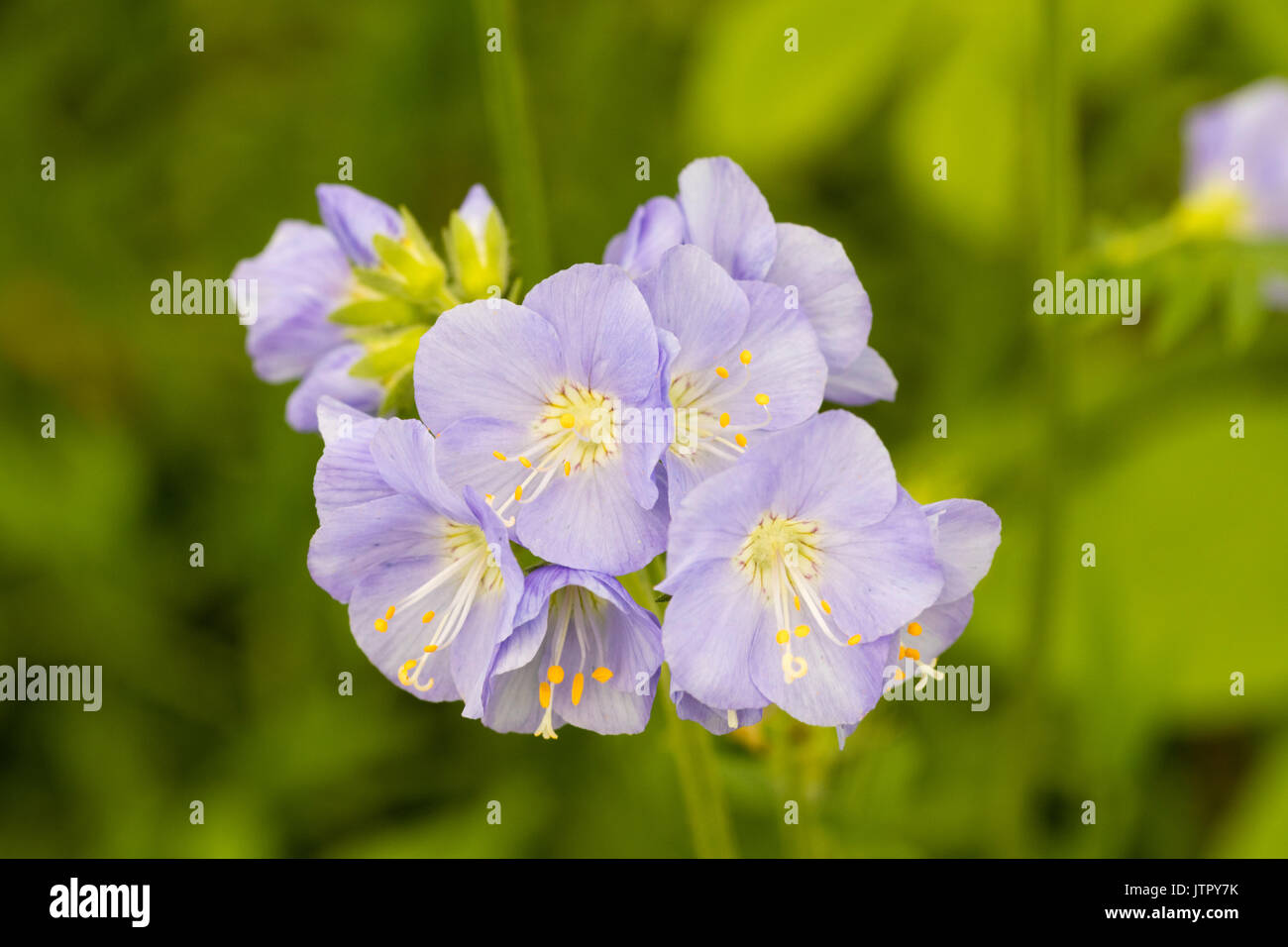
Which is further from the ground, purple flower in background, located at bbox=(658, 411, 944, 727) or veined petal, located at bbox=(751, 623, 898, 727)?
purple flower in background, located at bbox=(658, 411, 944, 727)

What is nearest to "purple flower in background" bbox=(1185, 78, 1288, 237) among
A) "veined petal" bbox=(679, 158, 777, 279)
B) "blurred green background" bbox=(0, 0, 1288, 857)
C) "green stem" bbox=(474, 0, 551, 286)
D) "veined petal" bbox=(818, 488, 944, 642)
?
"blurred green background" bbox=(0, 0, 1288, 857)

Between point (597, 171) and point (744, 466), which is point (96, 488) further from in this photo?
point (744, 466)

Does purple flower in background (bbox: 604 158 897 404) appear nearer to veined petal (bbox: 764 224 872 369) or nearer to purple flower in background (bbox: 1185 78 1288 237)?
veined petal (bbox: 764 224 872 369)

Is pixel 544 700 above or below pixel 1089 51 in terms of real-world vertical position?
below

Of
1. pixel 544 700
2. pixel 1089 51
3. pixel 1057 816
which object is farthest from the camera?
pixel 1089 51

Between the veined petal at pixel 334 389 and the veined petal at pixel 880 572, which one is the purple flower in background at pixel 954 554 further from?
the veined petal at pixel 334 389

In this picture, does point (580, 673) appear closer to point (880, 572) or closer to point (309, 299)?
point (880, 572)

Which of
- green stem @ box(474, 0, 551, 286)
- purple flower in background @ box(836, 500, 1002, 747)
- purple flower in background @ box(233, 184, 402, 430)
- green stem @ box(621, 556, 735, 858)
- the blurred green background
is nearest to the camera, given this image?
purple flower in background @ box(836, 500, 1002, 747)
